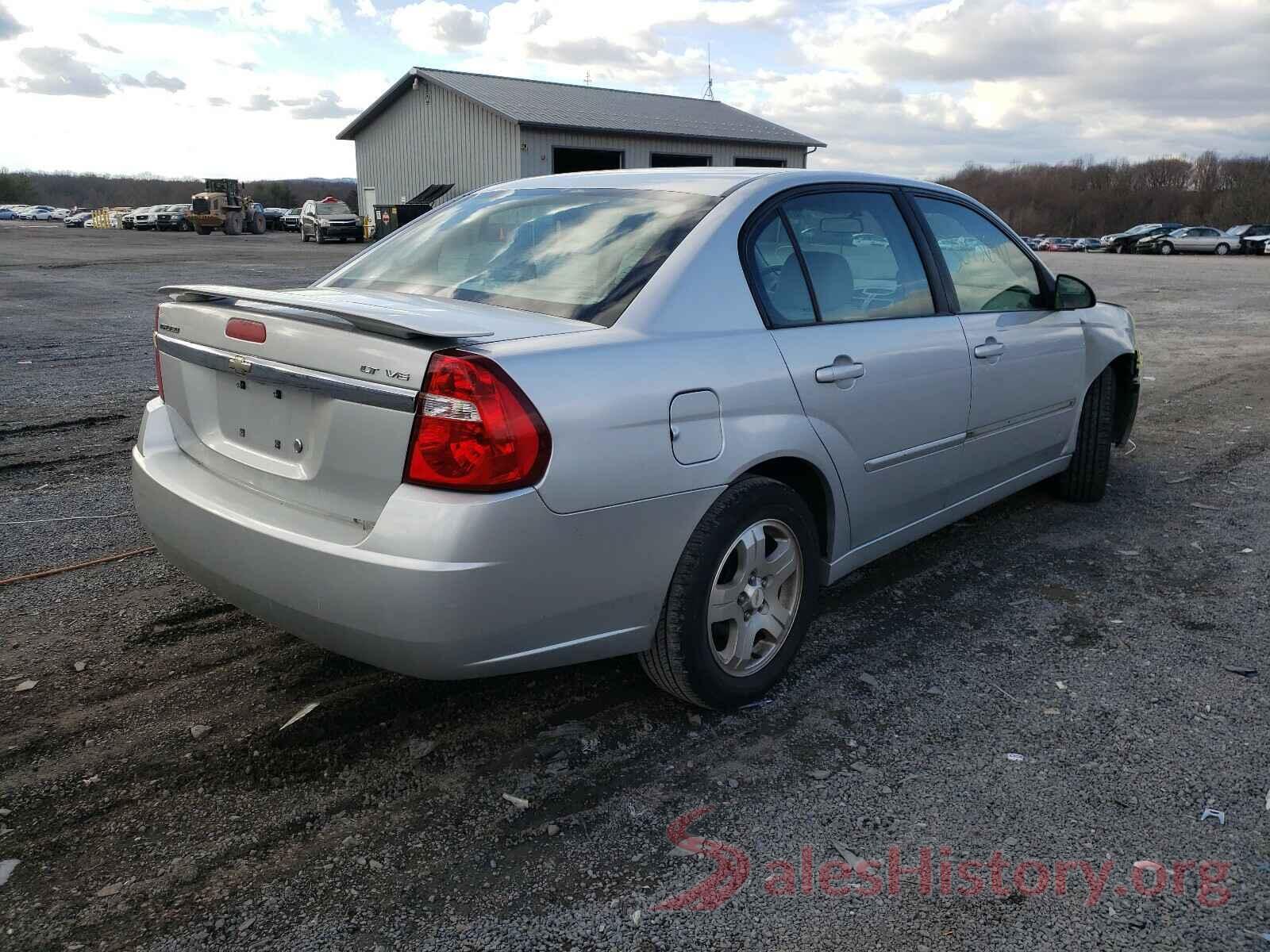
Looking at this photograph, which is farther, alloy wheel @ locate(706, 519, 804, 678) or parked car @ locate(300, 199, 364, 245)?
parked car @ locate(300, 199, 364, 245)

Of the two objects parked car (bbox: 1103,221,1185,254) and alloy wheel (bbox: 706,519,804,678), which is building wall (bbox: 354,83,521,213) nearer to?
alloy wheel (bbox: 706,519,804,678)

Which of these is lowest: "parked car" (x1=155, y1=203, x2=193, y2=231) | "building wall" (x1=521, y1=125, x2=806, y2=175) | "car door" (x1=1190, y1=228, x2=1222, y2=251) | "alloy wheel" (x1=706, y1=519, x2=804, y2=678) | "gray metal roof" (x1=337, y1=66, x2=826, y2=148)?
"alloy wheel" (x1=706, y1=519, x2=804, y2=678)

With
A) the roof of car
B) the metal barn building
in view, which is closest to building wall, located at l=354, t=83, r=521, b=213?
the metal barn building

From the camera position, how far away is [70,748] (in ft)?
9.32

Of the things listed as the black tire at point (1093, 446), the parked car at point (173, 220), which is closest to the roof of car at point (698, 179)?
the black tire at point (1093, 446)

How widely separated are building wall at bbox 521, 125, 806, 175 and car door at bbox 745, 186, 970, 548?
25408mm

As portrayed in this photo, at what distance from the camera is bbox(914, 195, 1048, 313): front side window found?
13.5 feet

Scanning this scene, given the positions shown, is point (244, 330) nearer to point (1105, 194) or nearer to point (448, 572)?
point (448, 572)

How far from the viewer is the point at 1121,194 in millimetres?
98688

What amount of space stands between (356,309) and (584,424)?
684 millimetres

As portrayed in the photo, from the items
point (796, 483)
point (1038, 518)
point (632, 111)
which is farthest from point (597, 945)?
point (632, 111)

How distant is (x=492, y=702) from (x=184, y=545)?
1.03 m

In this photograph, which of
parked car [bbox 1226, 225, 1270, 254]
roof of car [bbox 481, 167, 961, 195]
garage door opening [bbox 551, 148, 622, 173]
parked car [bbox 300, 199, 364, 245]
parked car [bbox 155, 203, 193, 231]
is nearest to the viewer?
roof of car [bbox 481, 167, 961, 195]

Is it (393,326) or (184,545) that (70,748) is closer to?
(184,545)
